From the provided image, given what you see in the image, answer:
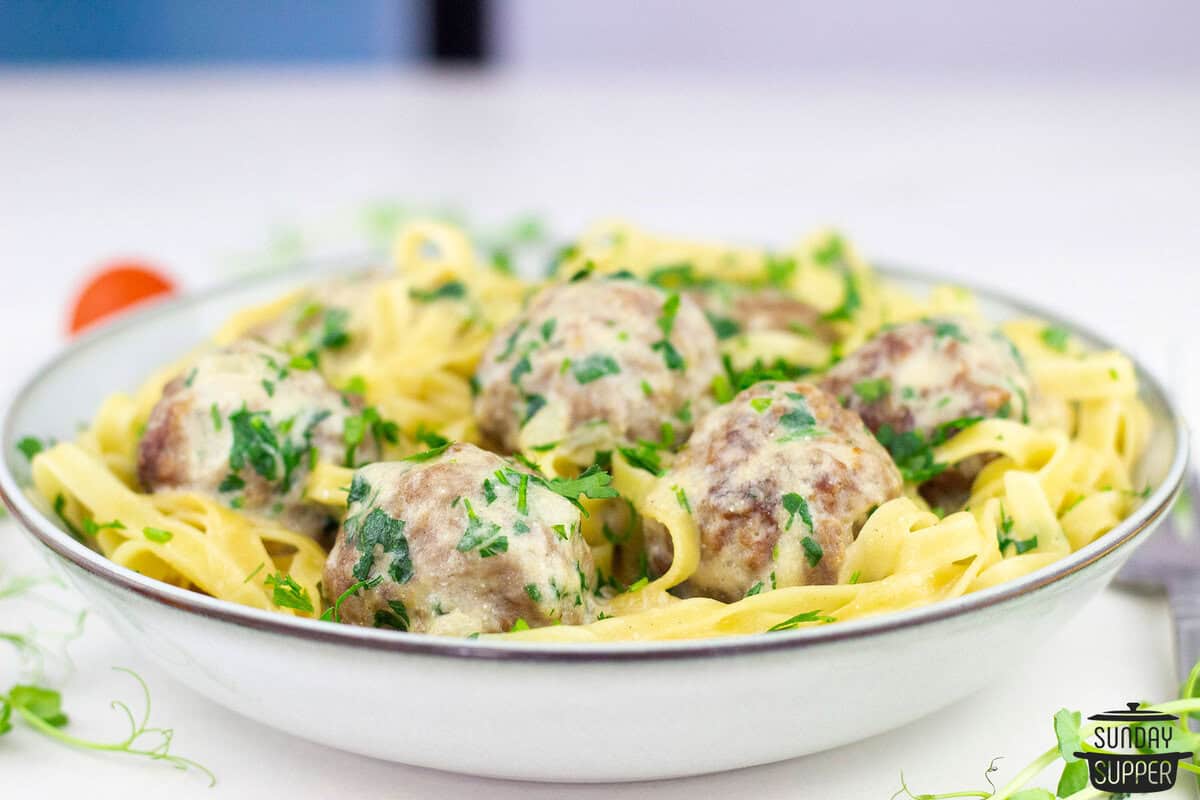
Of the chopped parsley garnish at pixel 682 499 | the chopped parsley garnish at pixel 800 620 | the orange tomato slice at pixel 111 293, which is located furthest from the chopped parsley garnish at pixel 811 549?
the orange tomato slice at pixel 111 293

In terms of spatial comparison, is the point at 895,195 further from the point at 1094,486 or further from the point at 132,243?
the point at 1094,486

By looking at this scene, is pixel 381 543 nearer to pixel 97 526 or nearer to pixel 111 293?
pixel 97 526

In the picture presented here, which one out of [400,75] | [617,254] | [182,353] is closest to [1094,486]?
[617,254]

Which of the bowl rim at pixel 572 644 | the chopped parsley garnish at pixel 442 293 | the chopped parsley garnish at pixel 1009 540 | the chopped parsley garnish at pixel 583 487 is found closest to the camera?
the bowl rim at pixel 572 644

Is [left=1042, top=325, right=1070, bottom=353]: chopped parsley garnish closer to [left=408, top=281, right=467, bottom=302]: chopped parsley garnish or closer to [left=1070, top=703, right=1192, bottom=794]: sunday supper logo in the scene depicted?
[left=1070, top=703, right=1192, bottom=794]: sunday supper logo

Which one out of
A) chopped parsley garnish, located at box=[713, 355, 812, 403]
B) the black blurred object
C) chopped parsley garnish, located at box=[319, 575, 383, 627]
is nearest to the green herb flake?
chopped parsley garnish, located at box=[319, 575, 383, 627]

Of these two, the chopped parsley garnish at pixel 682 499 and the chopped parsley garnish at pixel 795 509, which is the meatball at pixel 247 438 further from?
the chopped parsley garnish at pixel 795 509
